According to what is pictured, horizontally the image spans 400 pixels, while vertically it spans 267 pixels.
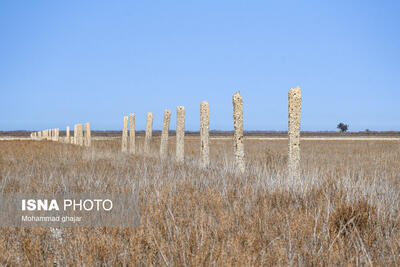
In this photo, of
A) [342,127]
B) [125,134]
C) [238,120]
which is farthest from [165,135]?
[342,127]

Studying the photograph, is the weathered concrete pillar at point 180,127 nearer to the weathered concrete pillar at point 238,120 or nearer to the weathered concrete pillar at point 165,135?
the weathered concrete pillar at point 165,135

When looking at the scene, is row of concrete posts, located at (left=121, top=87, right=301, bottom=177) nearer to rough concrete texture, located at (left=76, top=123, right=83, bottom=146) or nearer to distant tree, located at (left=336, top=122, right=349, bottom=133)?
rough concrete texture, located at (left=76, top=123, right=83, bottom=146)

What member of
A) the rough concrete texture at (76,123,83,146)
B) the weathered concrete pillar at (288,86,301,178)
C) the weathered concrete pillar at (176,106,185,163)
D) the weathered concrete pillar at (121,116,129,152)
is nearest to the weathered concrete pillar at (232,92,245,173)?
the weathered concrete pillar at (288,86,301,178)

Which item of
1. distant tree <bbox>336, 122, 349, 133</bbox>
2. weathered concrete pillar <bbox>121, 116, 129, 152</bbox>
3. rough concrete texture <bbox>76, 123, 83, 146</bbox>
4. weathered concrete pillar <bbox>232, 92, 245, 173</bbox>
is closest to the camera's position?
weathered concrete pillar <bbox>232, 92, 245, 173</bbox>

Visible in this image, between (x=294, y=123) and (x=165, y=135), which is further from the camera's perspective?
(x=165, y=135)

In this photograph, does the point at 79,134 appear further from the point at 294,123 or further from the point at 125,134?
the point at 294,123

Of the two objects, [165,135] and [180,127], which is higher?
[180,127]

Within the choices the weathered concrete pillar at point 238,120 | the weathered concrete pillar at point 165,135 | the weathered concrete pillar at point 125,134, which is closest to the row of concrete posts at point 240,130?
the weathered concrete pillar at point 238,120

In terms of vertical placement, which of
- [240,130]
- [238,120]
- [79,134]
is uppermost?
[238,120]

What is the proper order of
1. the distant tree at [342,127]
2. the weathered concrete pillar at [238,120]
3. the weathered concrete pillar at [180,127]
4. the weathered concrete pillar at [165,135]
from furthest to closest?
the distant tree at [342,127]
the weathered concrete pillar at [165,135]
the weathered concrete pillar at [180,127]
the weathered concrete pillar at [238,120]

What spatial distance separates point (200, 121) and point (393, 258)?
8.32 m

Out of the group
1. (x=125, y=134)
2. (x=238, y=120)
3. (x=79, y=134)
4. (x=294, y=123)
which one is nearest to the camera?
(x=294, y=123)

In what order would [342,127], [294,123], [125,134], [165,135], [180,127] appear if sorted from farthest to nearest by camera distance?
[342,127]
[125,134]
[165,135]
[180,127]
[294,123]

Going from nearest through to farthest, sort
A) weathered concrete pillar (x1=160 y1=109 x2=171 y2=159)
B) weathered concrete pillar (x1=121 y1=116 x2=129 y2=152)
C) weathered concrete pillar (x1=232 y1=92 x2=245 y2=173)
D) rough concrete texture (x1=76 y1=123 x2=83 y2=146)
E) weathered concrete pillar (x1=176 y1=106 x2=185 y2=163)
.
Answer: weathered concrete pillar (x1=232 y1=92 x2=245 y2=173) → weathered concrete pillar (x1=176 y1=106 x2=185 y2=163) → weathered concrete pillar (x1=160 y1=109 x2=171 y2=159) → weathered concrete pillar (x1=121 y1=116 x2=129 y2=152) → rough concrete texture (x1=76 y1=123 x2=83 y2=146)
